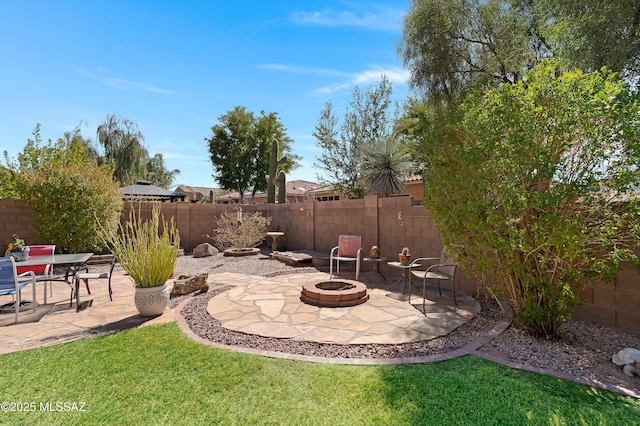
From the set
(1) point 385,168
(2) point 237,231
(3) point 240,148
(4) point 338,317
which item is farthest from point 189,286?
(3) point 240,148

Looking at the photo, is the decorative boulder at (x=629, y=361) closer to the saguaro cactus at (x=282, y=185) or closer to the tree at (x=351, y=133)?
the saguaro cactus at (x=282, y=185)

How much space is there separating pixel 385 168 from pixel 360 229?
3304mm

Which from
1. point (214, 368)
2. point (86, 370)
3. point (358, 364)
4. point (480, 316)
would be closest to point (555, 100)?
point (480, 316)

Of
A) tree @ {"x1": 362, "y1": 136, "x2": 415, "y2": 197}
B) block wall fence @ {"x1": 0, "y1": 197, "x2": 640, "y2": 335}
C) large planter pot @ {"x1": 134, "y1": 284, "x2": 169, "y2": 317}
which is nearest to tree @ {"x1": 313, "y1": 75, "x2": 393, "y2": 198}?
tree @ {"x1": 362, "y1": 136, "x2": 415, "y2": 197}

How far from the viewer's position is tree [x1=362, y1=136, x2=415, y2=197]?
34.5 ft

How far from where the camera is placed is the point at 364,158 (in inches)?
440

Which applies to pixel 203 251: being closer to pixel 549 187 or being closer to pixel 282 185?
pixel 282 185

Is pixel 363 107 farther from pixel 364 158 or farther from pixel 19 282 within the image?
pixel 19 282

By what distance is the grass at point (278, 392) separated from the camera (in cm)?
217

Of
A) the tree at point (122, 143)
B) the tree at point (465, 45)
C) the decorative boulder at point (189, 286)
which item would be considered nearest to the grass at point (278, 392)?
the decorative boulder at point (189, 286)

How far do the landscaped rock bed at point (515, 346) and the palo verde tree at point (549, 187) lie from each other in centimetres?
31

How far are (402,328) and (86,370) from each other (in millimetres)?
3358

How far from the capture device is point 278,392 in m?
2.49

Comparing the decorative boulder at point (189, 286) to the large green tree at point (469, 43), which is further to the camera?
the large green tree at point (469, 43)
